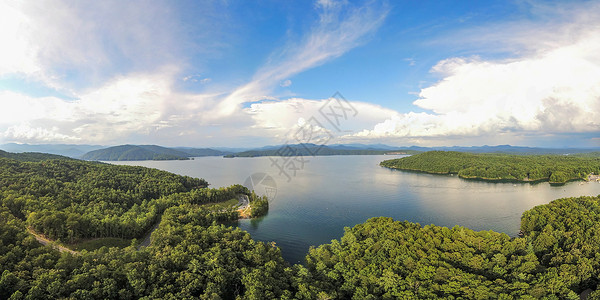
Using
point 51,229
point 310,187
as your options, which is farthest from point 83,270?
point 310,187

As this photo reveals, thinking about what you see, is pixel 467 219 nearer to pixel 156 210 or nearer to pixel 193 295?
pixel 193 295

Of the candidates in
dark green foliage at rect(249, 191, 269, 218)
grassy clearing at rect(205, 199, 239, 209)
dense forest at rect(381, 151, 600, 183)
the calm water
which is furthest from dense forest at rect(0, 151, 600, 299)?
dense forest at rect(381, 151, 600, 183)

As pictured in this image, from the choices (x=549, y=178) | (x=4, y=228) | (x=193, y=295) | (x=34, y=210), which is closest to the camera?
(x=193, y=295)

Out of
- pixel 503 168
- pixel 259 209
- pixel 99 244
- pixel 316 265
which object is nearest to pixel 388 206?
pixel 259 209

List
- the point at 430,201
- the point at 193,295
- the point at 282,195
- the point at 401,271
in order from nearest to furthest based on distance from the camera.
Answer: the point at 193,295 → the point at 401,271 → the point at 430,201 → the point at 282,195

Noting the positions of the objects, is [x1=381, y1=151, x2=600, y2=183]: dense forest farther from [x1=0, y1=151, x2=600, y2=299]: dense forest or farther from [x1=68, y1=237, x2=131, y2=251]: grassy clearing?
[x1=68, y1=237, x2=131, y2=251]: grassy clearing

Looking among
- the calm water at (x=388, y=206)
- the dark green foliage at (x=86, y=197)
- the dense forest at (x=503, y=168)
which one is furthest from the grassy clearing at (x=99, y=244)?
the dense forest at (x=503, y=168)

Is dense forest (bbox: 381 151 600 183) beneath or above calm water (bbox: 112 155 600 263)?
above

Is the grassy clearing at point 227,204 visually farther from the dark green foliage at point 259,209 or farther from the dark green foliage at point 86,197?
the dark green foliage at point 259,209

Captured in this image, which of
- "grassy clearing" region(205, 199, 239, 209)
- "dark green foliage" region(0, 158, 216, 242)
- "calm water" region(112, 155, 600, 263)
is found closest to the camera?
"dark green foliage" region(0, 158, 216, 242)
